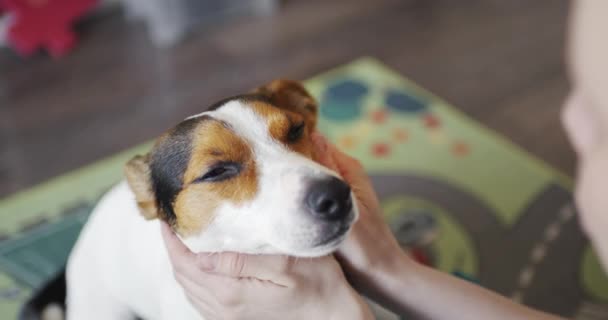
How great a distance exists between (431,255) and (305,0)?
6.57 ft

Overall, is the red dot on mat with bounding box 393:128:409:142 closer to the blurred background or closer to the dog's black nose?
the blurred background

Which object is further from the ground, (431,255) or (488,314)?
(488,314)

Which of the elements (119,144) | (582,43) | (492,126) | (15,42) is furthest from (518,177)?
(15,42)

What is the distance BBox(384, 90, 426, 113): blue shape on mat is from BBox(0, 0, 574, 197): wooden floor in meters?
0.22

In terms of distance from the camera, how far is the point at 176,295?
1.21 metres

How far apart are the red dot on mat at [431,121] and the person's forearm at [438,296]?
1221 mm

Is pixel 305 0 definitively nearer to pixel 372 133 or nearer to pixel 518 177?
pixel 372 133

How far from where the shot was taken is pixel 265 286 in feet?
3.48

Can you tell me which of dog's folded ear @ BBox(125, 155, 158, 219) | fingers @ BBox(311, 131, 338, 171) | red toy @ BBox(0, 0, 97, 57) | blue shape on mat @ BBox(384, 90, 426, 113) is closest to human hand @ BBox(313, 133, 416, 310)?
fingers @ BBox(311, 131, 338, 171)

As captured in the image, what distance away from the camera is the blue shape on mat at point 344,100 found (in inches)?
94.3

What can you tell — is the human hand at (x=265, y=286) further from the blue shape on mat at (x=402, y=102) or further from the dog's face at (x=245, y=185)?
the blue shape on mat at (x=402, y=102)

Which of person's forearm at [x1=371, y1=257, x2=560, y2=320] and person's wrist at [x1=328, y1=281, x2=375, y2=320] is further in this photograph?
person's forearm at [x1=371, y1=257, x2=560, y2=320]

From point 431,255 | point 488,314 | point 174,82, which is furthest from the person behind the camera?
point 174,82

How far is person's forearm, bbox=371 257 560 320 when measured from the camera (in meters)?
1.21
